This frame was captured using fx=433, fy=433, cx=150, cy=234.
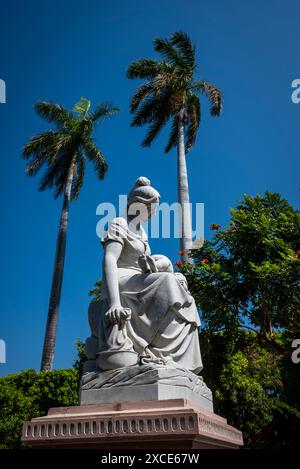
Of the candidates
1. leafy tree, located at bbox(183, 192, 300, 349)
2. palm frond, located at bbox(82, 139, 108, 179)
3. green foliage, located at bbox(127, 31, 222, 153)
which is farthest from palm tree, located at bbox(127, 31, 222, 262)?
leafy tree, located at bbox(183, 192, 300, 349)

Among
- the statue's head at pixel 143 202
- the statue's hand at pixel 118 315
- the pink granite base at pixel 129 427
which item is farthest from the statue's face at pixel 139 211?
the pink granite base at pixel 129 427

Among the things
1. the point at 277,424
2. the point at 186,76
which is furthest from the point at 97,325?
the point at 186,76

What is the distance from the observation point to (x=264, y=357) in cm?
1535

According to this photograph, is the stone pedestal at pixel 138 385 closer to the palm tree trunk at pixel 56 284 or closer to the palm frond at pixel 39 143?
the palm tree trunk at pixel 56 284

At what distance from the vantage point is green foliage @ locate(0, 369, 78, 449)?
13828 mm

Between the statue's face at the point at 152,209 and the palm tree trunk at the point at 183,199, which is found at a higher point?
the palm tree trunk at the point at 183,199

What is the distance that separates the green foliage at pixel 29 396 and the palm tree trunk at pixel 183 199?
19.9 feet

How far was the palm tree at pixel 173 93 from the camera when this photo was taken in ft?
63.0

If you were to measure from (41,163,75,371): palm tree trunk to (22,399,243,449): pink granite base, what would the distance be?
14034mm

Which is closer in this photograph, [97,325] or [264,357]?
[97,325]

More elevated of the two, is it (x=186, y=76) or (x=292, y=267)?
(x=186, y=76)
